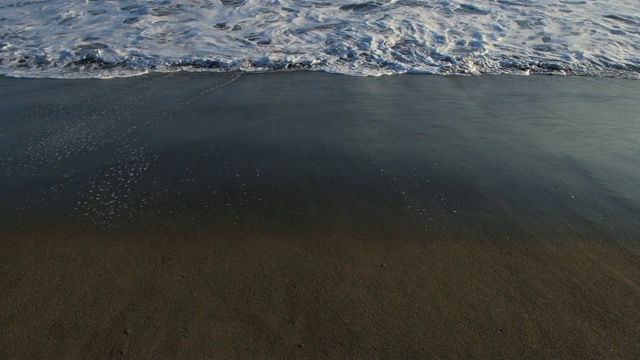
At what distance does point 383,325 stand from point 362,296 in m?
0.22

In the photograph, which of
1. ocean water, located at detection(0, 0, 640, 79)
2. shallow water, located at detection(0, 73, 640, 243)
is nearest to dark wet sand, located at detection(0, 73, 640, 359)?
shallow water, located at detection(0, 73, 640, 243)

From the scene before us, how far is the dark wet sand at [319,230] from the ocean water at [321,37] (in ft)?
6.47

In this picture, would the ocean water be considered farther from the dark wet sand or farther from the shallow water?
the dark wet sand

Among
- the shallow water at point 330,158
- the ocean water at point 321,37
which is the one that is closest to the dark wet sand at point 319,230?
the shallow water at point 330,158

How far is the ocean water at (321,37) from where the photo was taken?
22.9ft

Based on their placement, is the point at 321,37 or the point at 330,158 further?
the point at 321,37

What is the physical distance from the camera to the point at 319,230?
117 inches

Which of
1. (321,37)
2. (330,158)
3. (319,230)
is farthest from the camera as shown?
(321,37)

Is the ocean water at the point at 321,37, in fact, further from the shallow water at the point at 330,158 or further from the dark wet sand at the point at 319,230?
the dark wet sand at the point at 319,230

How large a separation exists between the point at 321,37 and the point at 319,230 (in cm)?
591

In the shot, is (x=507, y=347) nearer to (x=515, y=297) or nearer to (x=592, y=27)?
(x=515, y=297)

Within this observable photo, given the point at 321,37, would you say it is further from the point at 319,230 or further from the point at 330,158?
the point at 319,230

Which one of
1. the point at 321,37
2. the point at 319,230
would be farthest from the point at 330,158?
the point at 321,37

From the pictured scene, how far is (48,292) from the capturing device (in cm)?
245
